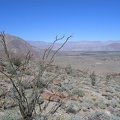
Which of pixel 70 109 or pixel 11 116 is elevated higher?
pixel 11 116

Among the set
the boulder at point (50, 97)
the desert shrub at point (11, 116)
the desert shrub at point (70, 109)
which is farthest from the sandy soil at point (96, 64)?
the desert shrub at point (11, 116)

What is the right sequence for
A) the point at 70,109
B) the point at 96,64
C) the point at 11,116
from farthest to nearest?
the point at 96,64, the point at 70,109, the point at 11,116

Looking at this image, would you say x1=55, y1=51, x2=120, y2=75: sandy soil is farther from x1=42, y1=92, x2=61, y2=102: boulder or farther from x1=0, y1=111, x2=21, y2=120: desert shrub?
x1=0, y1=111, x2=21, y2=120: desert shrub

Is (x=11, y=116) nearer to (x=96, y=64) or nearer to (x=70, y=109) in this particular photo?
(x=70, y=109)

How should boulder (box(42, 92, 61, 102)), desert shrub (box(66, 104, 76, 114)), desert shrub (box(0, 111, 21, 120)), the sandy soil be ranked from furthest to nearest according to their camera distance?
the sandy soil, boulder (box(42, 92, 61, 102)), desert shrub (box(66, 104, 76, 114)), desert shrub (box(0, 111, 21, 120))

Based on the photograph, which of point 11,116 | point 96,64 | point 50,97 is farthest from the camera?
point 96,64

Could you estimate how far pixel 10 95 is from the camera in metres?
8.42

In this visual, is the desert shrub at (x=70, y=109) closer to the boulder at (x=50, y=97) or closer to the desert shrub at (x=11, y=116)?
the boulder at (x=50, y=97)

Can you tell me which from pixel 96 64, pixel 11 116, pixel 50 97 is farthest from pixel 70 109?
pixel 96 64

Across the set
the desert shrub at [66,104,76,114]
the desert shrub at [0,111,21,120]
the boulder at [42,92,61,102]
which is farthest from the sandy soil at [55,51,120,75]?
the desert shrub at [0,111,21,120]

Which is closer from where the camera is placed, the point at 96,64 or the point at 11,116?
the point at 11,116

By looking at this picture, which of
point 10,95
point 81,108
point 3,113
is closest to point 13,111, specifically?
point 3,113

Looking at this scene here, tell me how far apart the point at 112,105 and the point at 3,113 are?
18.5 ft

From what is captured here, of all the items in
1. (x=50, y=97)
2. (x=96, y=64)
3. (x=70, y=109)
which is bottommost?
(x=96, y=64)
